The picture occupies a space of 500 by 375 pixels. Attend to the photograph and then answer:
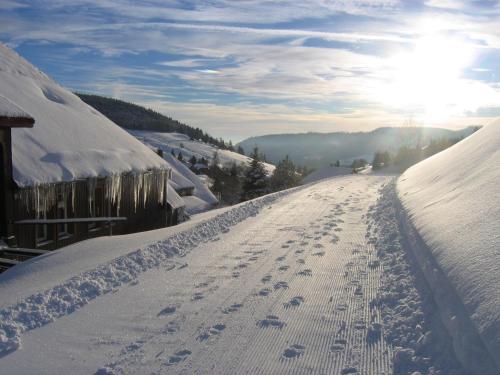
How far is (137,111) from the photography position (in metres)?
162

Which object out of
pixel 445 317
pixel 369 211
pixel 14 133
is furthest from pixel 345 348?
pixel 14 133

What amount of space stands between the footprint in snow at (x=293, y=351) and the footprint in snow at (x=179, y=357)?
0.89 m

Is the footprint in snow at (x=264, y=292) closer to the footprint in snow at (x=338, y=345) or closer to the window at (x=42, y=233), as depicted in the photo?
the footprint in snow at (x=338, y=345)

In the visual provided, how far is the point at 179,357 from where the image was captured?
13.2ft

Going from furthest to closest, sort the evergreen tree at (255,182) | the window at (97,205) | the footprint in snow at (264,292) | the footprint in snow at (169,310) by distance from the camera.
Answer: the evergreen tree at (255,182)
the window at (97,205)
the footprint in snow at (264,292)
the footprint in snow at (169,310)

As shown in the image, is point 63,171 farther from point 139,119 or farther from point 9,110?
point 139,119

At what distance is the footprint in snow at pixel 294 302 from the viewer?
5.22 meters

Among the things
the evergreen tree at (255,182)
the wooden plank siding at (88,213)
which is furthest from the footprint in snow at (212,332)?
the evergreen tree at (255,182)

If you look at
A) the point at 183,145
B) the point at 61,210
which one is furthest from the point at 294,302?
the point at 183,145

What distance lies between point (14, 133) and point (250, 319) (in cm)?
947

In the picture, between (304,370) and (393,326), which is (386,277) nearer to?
(393,326)

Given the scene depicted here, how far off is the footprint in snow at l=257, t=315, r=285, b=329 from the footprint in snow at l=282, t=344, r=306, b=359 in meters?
0.46

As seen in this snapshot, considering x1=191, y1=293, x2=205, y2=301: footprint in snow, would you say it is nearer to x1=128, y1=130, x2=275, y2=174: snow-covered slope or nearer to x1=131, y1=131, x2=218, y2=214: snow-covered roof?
x1=131, y1=131, x2=218, y2=214: snow-covered roof

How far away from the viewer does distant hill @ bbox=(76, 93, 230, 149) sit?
477 ft
